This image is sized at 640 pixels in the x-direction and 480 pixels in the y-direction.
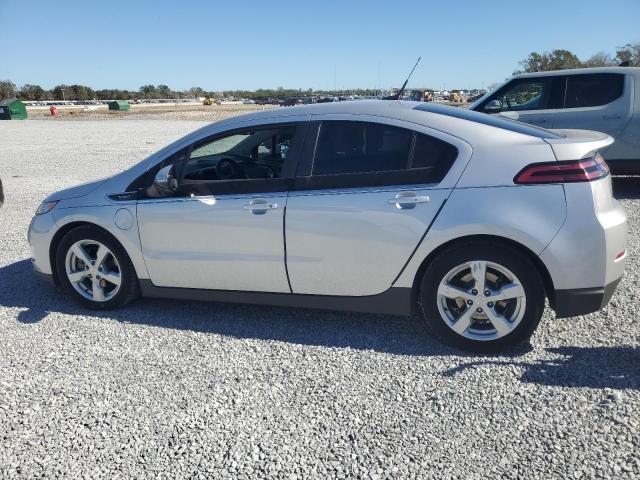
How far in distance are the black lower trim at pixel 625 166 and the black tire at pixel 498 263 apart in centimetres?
585

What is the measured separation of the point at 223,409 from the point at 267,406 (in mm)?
248

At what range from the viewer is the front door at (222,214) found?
13.0 feet

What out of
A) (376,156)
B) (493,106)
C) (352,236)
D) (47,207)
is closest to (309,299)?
(352,236)

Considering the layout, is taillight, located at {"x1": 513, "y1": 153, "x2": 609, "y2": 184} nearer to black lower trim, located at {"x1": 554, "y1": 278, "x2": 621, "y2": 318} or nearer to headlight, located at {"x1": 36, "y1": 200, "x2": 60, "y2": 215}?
black lower trim, located at {"x1": 554, "y1": 278, "x2": 621, "y2": 318}

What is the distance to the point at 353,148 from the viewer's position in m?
3.86

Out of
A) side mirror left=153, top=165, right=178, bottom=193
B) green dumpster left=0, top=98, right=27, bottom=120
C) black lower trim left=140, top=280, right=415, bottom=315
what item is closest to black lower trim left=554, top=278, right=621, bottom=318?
black lower trim left=140, top=280, right=415, bottom=315

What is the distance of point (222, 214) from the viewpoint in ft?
13.3

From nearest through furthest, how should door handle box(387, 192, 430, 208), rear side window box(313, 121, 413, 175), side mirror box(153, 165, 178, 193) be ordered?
door handle box(387, 192, 430, 208), rear side window box(313, 121, 413, 175), side mirror box(153, 165, 178, 193)

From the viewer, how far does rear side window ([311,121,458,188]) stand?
3.64 m

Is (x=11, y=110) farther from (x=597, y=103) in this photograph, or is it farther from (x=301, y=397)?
(x=301, y=397)

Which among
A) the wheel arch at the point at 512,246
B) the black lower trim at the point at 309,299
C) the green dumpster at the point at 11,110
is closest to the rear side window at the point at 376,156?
the wheel arch at the point at 512,246

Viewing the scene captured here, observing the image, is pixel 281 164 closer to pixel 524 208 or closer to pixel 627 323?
pixel 524 208

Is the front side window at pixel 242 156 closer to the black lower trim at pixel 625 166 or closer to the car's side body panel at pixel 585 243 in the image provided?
the car's side body panel at pixel 585 243

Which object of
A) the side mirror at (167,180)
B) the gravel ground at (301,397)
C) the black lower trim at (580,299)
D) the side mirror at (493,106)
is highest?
the side mirror at (493,106)
